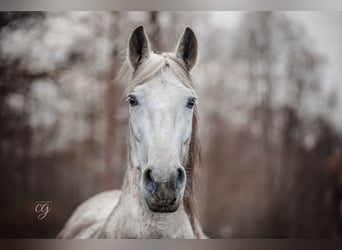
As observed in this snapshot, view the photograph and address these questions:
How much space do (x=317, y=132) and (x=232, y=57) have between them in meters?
0.76

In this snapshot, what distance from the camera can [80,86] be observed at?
2943 mm

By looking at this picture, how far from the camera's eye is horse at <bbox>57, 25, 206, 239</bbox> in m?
2.20

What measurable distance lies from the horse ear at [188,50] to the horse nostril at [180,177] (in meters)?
0.69

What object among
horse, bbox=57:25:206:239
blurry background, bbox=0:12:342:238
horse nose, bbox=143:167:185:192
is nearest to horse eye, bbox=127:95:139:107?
horse, bbox=57:25:206:239

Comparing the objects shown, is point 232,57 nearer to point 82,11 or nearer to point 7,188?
point 82,11

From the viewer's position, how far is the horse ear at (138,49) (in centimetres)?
254

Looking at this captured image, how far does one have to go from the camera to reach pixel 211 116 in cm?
291

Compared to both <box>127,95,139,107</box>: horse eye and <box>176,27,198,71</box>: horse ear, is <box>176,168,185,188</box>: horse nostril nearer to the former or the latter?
<box>127,95,139,107</box>: horse eye

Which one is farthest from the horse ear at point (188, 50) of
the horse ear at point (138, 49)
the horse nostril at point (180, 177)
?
the horse nostril at point (180, 177)

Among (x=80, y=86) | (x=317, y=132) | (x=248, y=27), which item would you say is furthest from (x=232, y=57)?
(x=80, y=86)

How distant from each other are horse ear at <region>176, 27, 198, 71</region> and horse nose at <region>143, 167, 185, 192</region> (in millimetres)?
715

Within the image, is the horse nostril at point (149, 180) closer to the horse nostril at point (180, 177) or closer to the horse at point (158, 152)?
the horse at point (158, 152)

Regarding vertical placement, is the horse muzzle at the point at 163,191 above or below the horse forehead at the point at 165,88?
below

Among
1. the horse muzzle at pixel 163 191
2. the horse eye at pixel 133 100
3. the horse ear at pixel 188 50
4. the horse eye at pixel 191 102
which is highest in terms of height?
the horse ear at pixel 188 50
